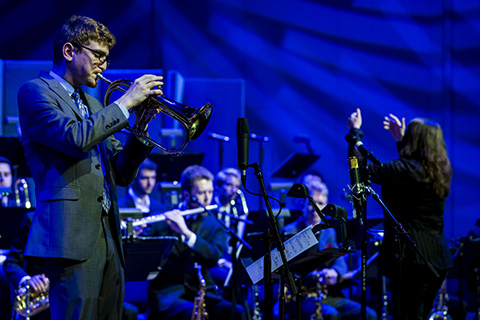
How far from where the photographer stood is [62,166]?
2.52 meters

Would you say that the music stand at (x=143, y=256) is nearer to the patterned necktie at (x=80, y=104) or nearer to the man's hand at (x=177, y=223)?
the man's hand at (x=177, y=223)

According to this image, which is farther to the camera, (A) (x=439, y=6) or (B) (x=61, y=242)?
(A) (x=439, y=6)

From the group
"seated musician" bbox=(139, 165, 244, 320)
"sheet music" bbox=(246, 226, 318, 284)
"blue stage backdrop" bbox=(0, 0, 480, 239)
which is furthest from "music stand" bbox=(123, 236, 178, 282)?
"blue stage backdrop" bbox=(0, 0, 480, 239)

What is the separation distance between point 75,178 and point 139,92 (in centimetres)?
47

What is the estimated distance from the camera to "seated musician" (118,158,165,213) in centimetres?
645

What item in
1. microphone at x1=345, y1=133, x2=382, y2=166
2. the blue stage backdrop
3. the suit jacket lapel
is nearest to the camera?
the suit jacket lapel

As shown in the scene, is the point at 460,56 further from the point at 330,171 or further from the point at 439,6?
the point at 330,171

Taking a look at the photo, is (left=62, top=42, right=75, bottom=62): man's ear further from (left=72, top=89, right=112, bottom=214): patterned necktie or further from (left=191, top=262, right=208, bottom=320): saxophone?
(left=191, top=262, right=208, bottom=320): saxophone

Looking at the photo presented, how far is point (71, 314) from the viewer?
2453 millimetres

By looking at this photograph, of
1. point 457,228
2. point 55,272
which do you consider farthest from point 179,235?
point 457,228

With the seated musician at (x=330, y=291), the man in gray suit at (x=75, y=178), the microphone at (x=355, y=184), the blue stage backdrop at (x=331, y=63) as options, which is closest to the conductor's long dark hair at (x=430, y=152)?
the microphone at (x=355, y=184)

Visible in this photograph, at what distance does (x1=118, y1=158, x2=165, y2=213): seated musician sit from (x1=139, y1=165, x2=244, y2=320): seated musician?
72 cm

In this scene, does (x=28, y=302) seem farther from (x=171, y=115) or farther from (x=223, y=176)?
(x=223, y=176)

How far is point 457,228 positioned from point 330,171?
197cm
